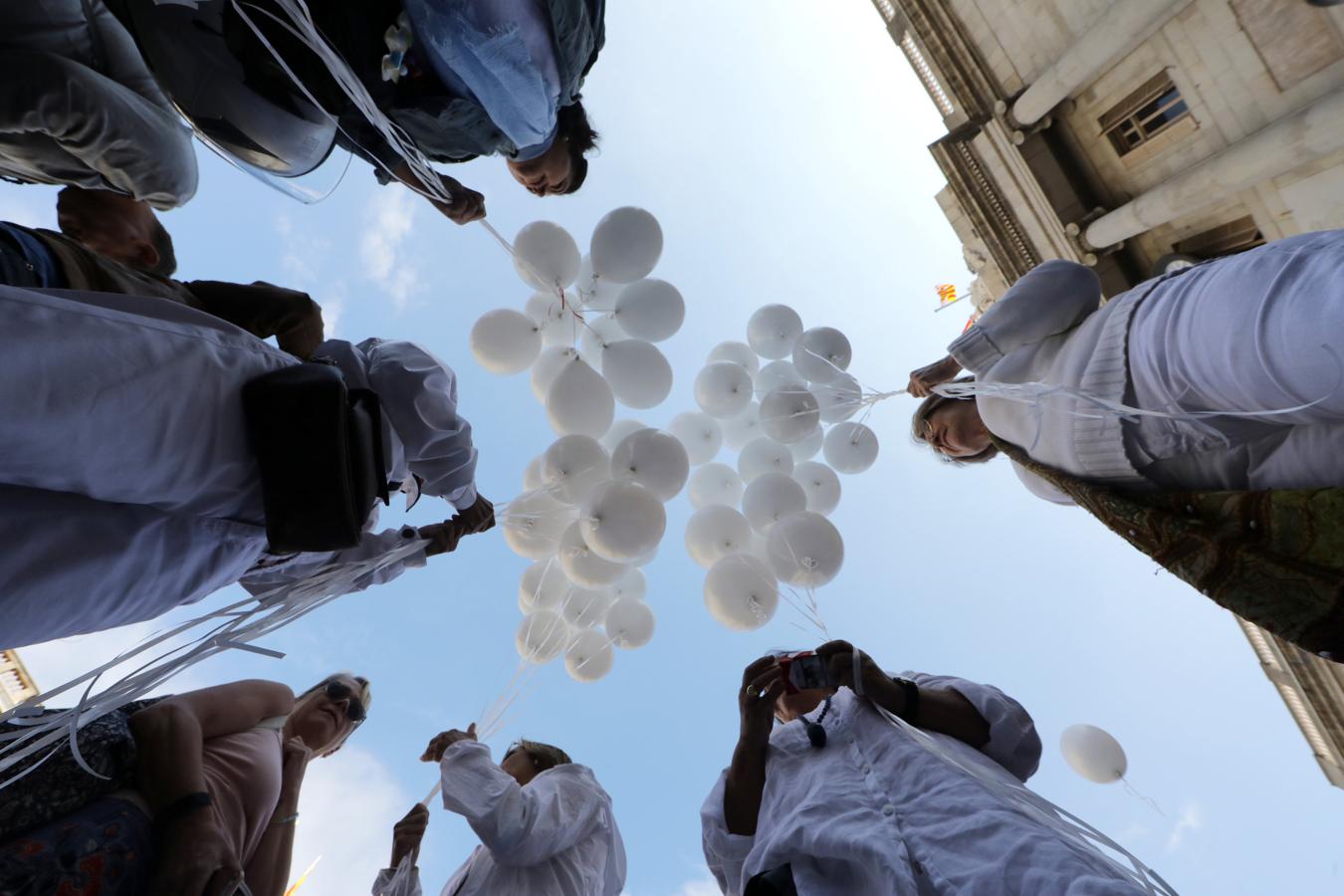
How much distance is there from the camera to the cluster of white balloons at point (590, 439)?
3453 millimetres

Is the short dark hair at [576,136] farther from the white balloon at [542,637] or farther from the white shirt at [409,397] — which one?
the white balloon at [542,637]

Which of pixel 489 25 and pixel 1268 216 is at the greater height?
pixel 489 25

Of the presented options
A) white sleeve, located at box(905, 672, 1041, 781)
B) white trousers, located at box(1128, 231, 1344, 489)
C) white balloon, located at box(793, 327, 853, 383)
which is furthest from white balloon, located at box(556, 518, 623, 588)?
white trousers, located at box(1128, 231, 1344, 489)

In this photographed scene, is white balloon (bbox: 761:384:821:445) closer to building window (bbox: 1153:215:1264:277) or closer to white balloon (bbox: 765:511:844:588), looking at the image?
white balloon (bbox: 765:511:844:588)

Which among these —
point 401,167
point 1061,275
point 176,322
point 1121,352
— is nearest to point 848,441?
point 1061,275

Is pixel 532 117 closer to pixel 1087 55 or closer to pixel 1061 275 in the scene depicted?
pixel 1061 275

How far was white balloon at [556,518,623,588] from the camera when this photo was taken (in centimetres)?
362

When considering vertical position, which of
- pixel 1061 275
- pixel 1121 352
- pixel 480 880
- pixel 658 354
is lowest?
pixel 480 880

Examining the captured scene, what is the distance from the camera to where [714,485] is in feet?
15.0

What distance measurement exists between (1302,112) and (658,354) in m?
5.36

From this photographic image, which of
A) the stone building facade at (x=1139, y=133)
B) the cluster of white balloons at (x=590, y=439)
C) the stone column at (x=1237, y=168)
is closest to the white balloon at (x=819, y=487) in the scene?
the cluster of white balloons at (x=590, y=439)

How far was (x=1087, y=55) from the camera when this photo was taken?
5168 millimetres

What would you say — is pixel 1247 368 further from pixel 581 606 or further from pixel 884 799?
pixel 581 606

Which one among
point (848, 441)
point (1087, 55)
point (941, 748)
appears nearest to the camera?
point (941, 748)
